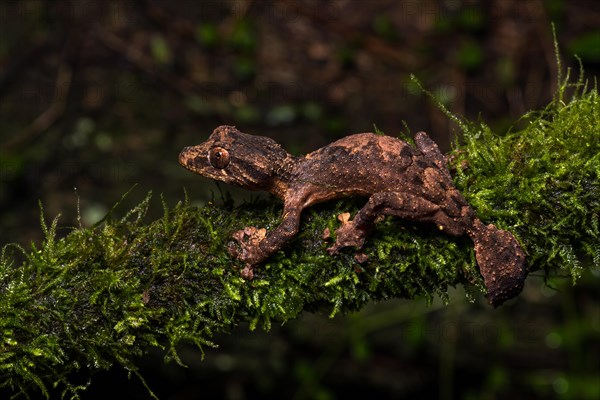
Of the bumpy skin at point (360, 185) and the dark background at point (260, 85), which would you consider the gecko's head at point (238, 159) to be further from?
the dark background at point (260, 85)

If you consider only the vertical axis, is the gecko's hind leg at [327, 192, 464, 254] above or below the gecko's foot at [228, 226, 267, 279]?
above

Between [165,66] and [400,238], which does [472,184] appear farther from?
[165,66]

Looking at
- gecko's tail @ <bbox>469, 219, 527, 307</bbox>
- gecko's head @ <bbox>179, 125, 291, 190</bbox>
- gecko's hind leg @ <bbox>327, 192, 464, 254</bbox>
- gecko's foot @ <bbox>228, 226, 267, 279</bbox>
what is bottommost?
gecko's tail @ <bbox>469, 219, 527, 307</bbox>

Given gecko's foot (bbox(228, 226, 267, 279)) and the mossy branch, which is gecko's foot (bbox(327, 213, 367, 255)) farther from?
gecko's foot (bbox(228, 226, 267, 279))

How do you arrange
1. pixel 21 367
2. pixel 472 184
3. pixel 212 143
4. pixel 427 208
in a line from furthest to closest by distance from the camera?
pixel 212 143 < pixel 472 184 < pixel 427 208 < pixel 21 367

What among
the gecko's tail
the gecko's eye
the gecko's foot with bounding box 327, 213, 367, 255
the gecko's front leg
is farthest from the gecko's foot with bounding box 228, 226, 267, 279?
the gecko's tail

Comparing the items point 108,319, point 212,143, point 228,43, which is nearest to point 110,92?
point 228,43

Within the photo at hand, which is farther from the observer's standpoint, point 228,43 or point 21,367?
point 228,43

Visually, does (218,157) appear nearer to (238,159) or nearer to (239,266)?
(238,159)
